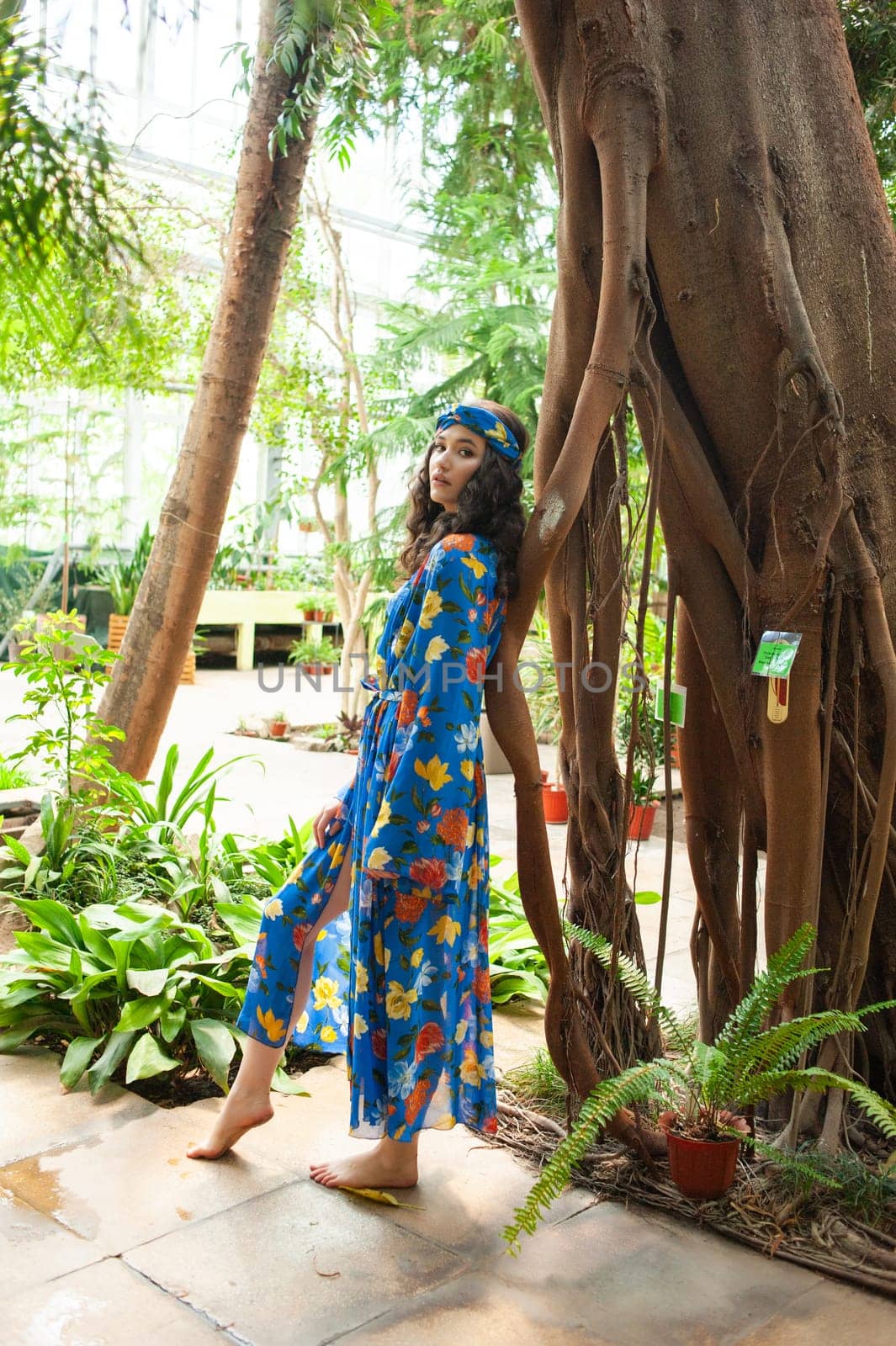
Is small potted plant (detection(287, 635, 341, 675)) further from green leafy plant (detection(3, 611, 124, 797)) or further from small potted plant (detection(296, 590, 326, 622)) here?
green leafy plant (detection(3, 611, 124, 797))

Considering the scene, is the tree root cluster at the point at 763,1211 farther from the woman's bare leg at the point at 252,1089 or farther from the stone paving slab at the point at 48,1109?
the stone paving slab at the point at 48,1109

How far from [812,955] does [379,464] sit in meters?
6.20

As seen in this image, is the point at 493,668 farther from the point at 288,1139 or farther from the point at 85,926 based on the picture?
the point at 85,926

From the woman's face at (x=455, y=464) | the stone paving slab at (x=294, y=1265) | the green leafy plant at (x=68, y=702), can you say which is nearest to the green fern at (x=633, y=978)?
the stone paving slab at (x=294, y=1265)

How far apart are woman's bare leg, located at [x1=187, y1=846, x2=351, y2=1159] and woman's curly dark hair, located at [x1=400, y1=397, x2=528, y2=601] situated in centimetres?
60

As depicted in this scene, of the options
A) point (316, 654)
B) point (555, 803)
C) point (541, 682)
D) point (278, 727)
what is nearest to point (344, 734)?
point (278, 727)

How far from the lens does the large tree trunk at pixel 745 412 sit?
7.61ft

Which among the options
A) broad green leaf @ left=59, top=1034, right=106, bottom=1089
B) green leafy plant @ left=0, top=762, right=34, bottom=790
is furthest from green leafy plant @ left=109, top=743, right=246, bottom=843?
broad green leaf @ left=59, top=1034, right=106, bottom=1089

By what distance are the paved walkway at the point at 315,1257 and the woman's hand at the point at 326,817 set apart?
24.9 inches

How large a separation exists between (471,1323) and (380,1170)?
17.9 inches

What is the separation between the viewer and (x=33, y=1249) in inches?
75.3

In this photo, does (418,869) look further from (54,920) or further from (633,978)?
(54,920)

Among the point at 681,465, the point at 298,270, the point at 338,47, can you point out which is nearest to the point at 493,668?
the point at 681,465

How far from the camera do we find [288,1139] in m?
2.41
